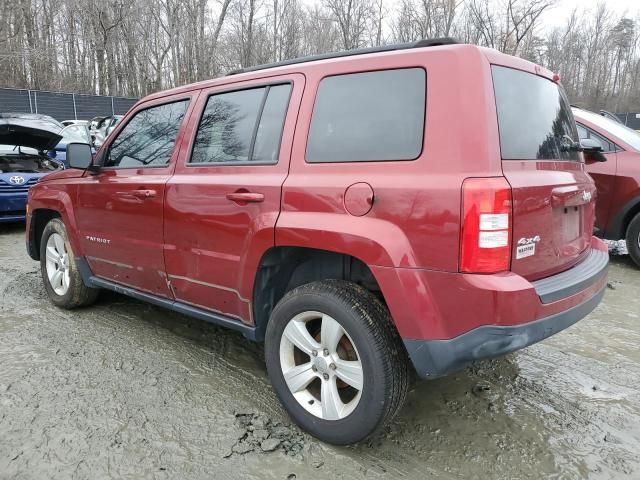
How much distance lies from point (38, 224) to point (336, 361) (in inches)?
149

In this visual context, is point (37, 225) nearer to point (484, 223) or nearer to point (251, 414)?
point (251, 414)

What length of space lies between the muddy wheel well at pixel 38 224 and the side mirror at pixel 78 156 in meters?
0.98

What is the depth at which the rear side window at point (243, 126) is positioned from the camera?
8.93 ft

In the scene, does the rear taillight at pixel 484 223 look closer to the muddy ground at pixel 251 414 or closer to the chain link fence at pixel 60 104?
the muddy ground at pixel 251 414

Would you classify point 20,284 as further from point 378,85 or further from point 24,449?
point 378,85

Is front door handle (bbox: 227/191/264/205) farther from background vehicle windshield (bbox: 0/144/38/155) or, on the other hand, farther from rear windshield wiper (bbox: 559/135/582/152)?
background vehicle windshield (bbox: 0/144/38/155)

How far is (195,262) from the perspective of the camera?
3055mm

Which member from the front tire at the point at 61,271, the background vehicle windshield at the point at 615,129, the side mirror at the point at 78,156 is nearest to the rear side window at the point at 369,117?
the side mirror at the point at 78,156

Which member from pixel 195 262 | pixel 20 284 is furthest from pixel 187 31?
pixel 195 262

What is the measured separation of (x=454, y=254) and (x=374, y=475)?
1.09 metres

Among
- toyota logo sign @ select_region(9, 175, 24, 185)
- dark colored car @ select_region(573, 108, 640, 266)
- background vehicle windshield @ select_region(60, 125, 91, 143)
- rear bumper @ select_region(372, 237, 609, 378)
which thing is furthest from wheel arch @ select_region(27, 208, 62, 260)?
background vehicle windshield @ select_region(60, 125, 91, 143)

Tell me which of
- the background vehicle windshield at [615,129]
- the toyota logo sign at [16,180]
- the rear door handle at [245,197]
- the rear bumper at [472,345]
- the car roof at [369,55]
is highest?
the car roof at [369,55]

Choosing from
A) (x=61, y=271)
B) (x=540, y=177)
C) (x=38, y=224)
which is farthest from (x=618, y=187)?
(x=38, y=224)

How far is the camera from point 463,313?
6.69 ft
